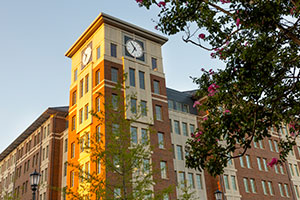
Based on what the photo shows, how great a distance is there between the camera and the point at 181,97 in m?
49.1

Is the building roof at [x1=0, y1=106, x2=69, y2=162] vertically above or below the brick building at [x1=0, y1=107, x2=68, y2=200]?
above

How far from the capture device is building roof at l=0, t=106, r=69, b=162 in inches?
1933

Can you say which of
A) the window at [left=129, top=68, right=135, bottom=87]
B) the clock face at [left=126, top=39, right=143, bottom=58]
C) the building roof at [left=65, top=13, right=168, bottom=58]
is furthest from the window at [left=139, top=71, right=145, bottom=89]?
the building roof at [left=65, top=13, right=168, bottom=58]

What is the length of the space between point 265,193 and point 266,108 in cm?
4161

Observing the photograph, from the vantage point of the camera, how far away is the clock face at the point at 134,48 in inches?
1602

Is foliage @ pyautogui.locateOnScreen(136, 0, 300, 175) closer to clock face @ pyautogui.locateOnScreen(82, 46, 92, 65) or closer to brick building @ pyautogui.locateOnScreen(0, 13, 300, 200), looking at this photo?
brick building @ pyautogui.locateOnScreen(0, 13, 300, 200)

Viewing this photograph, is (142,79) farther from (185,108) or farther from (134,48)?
(185,108)

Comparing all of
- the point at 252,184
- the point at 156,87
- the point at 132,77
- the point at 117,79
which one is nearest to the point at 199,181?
the point at 252,184

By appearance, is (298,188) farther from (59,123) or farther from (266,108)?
(266,108)

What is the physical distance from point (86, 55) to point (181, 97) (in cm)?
1439

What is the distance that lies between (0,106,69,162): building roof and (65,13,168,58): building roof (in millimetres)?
8443

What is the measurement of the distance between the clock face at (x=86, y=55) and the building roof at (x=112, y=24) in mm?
1431

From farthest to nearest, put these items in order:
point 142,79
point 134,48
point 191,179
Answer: point 191,179, point 134,48, point 142,79

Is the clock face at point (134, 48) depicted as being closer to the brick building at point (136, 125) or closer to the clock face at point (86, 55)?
the brick building at point (136, 125)
